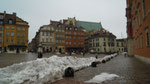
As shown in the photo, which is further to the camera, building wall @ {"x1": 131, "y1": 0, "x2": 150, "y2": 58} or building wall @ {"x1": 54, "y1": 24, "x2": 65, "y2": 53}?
building wall @ {"x1": 54, "y1": 24, "x2": 65, "y2": 53}

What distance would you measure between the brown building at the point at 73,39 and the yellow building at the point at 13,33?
66.1ft

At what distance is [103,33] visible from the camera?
201 feet

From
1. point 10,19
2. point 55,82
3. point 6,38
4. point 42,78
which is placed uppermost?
point 10,19

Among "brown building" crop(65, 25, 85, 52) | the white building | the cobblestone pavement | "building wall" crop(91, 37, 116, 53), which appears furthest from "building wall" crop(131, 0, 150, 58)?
"brown building" crop(65, 25, 85, 52)

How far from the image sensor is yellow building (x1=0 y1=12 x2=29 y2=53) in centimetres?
4575

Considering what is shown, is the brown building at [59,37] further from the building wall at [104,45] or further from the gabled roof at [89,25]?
the gabled roof at [89,25]

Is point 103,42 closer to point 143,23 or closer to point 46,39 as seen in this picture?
point 46,39

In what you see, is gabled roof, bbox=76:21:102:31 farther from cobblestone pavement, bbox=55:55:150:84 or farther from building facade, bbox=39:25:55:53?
cobblestone pavement, bbox=55:55:150:84

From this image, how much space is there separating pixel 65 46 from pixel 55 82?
5306 cm

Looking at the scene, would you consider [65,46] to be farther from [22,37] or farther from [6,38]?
[6,38]

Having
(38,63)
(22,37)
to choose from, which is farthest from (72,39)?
(38,63)

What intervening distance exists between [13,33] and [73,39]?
29.0 m

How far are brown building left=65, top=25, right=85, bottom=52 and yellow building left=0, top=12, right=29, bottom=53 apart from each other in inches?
793

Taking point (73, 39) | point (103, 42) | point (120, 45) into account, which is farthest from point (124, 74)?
point (120, 45)
